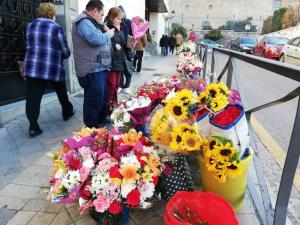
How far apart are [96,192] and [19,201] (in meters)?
0.93

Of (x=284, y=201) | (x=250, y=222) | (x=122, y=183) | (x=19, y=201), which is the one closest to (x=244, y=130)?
(x=284, y=201)

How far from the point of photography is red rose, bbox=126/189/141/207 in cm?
202

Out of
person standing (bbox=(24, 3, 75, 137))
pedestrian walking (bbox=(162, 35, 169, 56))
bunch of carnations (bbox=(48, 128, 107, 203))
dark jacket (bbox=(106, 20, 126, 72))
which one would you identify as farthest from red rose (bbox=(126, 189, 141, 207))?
pedestrian walking (bbox=(162, 35, 169, 56))

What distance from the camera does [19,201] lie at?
258 centimetres

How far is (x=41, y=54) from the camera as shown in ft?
12.8

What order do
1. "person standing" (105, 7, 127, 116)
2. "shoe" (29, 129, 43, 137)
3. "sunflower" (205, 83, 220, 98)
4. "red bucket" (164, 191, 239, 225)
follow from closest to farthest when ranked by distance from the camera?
1. "red bucket" (164, 191, 239, 225)
2. "sunflower" (205, 83, 220, 98)
3. "shoe" (29, 129, 43, 137)
4. "person standing" (105, 7, 127, 116)

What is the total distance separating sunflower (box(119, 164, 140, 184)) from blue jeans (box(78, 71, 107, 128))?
1.95 metres

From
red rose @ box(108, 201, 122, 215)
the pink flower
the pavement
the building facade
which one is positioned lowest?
the pavement

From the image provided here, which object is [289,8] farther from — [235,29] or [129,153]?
[129,153]

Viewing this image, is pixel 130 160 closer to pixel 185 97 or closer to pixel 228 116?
pixel 185 97

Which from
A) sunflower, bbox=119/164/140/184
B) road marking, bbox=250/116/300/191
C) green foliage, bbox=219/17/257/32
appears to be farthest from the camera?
green foliage, bbox=219/17/257/32

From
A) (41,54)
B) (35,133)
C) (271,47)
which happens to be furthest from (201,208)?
(271,47)

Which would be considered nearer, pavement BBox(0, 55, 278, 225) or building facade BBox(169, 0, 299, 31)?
pavement BBox(0, 55, 278, 225)

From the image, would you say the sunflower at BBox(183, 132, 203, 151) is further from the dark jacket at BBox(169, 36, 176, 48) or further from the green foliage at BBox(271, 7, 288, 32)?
the green foliage at BBox(271, 7, 288, 32)
